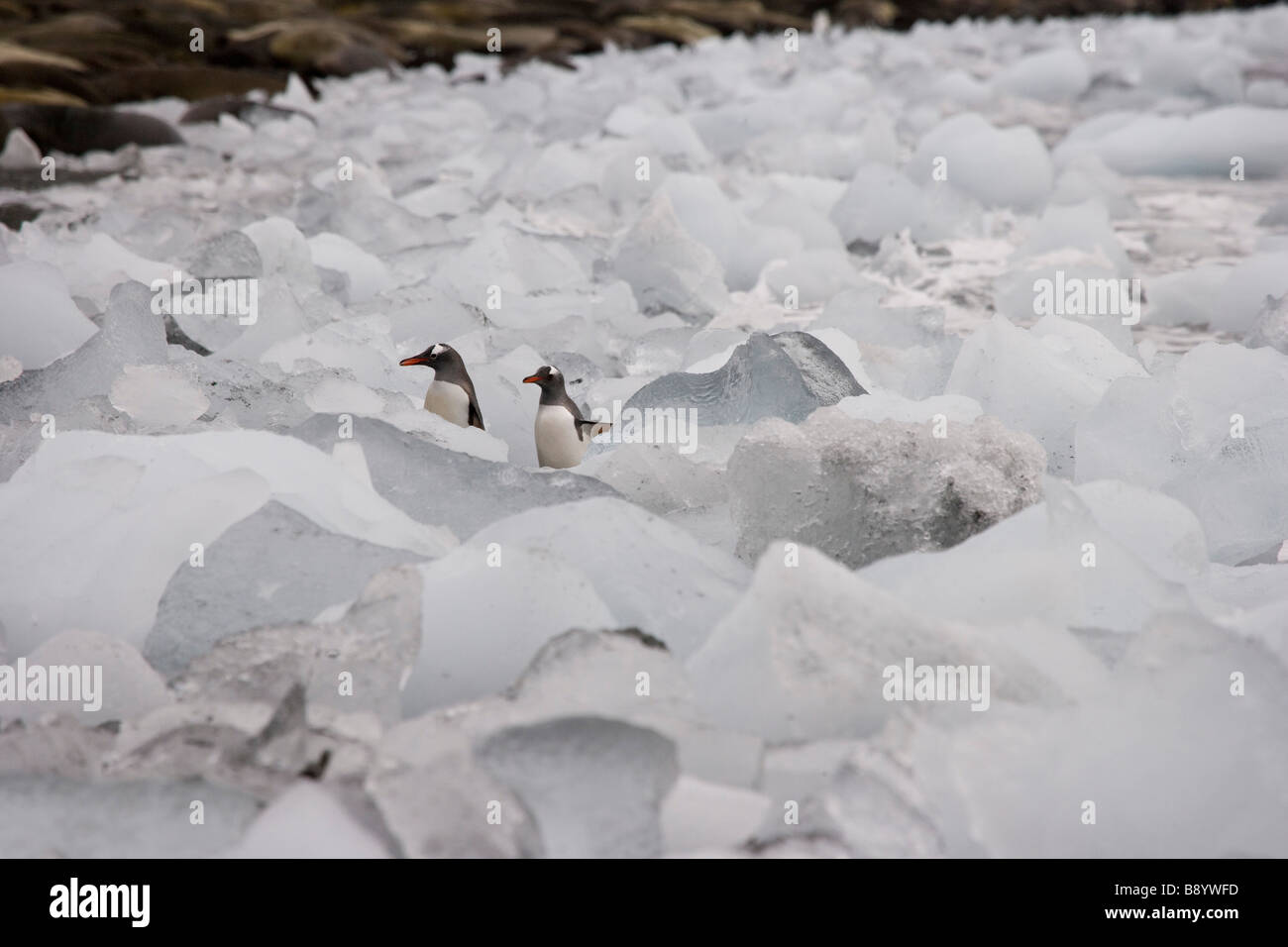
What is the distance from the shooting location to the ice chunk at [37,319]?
6.43ft

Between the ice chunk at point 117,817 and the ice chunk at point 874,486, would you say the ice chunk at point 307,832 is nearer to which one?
the ice chunk at point 117,817

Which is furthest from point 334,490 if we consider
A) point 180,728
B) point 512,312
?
point 512,312

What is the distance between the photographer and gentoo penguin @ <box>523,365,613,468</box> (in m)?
1.72

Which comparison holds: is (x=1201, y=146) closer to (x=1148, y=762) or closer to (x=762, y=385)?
(x=762, y=385)

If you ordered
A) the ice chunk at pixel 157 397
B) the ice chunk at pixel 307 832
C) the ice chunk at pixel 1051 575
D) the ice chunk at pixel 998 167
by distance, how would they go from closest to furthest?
the ice chunk at pixel 307 832 < the ice chunk at pixel 1051 575 < the ice chunk at pixel 157 397 < the ice chunk at pixel 998 167

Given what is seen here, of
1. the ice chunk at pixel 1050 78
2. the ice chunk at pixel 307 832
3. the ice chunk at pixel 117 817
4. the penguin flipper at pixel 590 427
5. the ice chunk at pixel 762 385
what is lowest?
the ice chunk at pixel 117 817

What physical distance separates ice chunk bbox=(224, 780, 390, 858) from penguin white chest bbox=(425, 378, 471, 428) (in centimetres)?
93

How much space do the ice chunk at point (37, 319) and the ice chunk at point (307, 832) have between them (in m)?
1.32

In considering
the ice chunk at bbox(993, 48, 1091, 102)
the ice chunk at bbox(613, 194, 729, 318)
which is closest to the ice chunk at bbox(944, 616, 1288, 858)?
the ice chunk at bbox(613, 194, 729, 318)

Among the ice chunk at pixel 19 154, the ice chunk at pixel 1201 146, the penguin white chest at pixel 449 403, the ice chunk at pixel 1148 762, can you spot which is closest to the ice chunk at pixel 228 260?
the penguin white chest at pixel 449 403

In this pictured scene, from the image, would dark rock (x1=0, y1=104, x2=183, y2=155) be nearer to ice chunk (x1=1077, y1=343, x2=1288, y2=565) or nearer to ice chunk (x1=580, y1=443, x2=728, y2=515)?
ice chunk (x1=580, y1=443, x2=728, y2=515)

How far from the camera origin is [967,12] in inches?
492

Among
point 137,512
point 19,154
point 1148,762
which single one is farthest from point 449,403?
point 19,154

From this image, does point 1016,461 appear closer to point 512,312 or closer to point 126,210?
point 512,312
